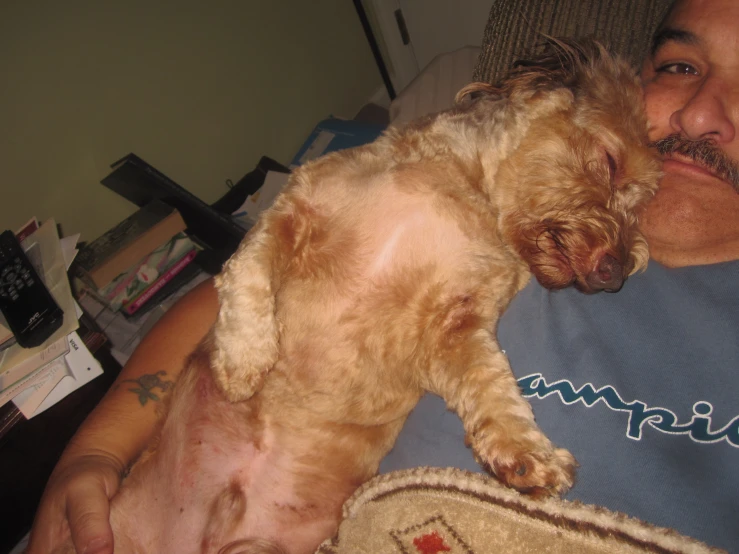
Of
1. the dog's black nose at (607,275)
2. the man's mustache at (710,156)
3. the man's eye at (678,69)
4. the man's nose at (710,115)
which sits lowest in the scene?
the dog's black nose at (607,275)

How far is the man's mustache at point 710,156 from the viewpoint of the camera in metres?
1.77

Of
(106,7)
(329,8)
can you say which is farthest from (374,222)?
(329,8)

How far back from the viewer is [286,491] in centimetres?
190

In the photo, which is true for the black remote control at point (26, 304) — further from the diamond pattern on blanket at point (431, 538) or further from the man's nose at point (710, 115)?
the man's nose at point (710, 115)

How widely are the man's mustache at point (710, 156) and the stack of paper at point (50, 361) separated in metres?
3.00

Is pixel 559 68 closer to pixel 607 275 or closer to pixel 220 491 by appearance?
pixel 607 275

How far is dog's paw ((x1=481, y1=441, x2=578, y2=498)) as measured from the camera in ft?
4.83

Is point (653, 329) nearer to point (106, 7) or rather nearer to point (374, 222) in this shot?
point (374, 222)

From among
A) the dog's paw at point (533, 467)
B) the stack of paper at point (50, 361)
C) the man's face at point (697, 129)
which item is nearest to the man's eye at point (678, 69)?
the man's face at point (697, 129)

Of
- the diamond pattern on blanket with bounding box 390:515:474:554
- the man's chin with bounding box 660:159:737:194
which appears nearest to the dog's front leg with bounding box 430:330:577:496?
the diamond pattern on blanket with bounding box 390:515:474:554

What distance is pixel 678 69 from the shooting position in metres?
2.02

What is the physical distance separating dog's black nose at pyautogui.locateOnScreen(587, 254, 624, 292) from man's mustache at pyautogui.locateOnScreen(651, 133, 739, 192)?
50cm

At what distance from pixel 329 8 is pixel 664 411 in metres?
5.68

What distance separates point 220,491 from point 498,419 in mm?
1112
